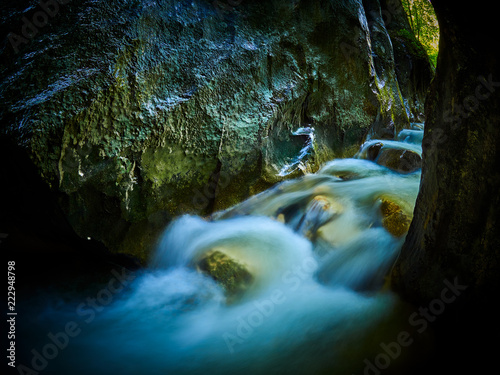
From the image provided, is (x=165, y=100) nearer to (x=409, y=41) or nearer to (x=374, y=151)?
(x=374, y=151)

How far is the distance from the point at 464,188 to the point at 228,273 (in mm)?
2121

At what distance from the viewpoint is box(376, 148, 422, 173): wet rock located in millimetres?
5090

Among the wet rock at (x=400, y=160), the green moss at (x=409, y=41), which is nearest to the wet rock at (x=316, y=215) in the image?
the wet rock at (x=400, y=160)

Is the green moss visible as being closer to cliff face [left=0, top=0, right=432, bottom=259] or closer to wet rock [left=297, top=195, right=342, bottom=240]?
cliff face [left=0, top=0, right=432, bottom=259]

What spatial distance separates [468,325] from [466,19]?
1.93 m

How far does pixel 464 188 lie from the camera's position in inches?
80.1

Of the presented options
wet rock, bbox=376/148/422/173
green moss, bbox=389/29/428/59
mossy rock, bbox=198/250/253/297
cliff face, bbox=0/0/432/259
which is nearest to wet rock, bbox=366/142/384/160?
wet rock, bbox=376/148/422/173

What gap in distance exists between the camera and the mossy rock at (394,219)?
3219 millimetres

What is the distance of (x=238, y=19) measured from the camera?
433 cm

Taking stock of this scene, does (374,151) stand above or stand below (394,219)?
above

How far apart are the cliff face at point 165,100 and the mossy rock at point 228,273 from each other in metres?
0.86

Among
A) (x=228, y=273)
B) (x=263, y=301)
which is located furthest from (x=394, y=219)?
(x=228, y=273)

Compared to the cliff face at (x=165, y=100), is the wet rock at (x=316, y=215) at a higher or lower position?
lower

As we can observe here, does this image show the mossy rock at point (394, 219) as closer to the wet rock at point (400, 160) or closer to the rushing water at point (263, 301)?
the rushing water at point (263, 301)
